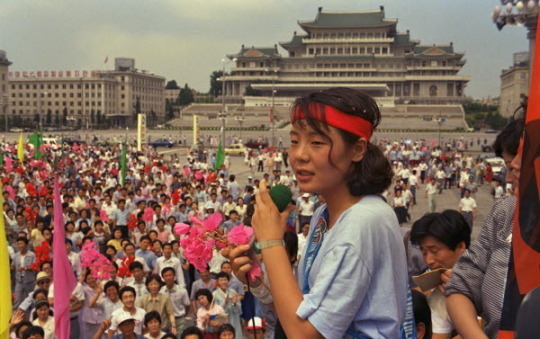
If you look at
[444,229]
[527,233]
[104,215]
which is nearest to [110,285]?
[444,229]

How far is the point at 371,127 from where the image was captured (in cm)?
167

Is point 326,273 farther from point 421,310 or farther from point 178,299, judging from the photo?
point 178,299

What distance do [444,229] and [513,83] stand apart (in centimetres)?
9151

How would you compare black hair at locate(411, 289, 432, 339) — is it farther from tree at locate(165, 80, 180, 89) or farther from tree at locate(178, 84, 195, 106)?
tree at locate(165, 80, 180, 89)

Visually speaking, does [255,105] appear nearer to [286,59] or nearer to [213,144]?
[286,59]

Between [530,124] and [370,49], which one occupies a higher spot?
[370,49]

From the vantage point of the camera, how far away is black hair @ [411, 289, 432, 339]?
96.0 inches

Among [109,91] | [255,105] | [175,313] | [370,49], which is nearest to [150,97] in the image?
[109,91]

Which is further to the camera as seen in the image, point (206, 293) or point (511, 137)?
point (206, 293)

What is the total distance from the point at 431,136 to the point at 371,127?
58797 millimetres

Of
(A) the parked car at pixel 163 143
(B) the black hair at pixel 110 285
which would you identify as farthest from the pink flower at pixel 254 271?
(A) the parked car at pixel 163 143

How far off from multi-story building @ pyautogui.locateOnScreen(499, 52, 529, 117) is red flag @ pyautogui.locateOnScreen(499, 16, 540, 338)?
83949mm

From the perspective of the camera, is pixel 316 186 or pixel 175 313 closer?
pixel 316 186

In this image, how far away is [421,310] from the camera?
244 cm
